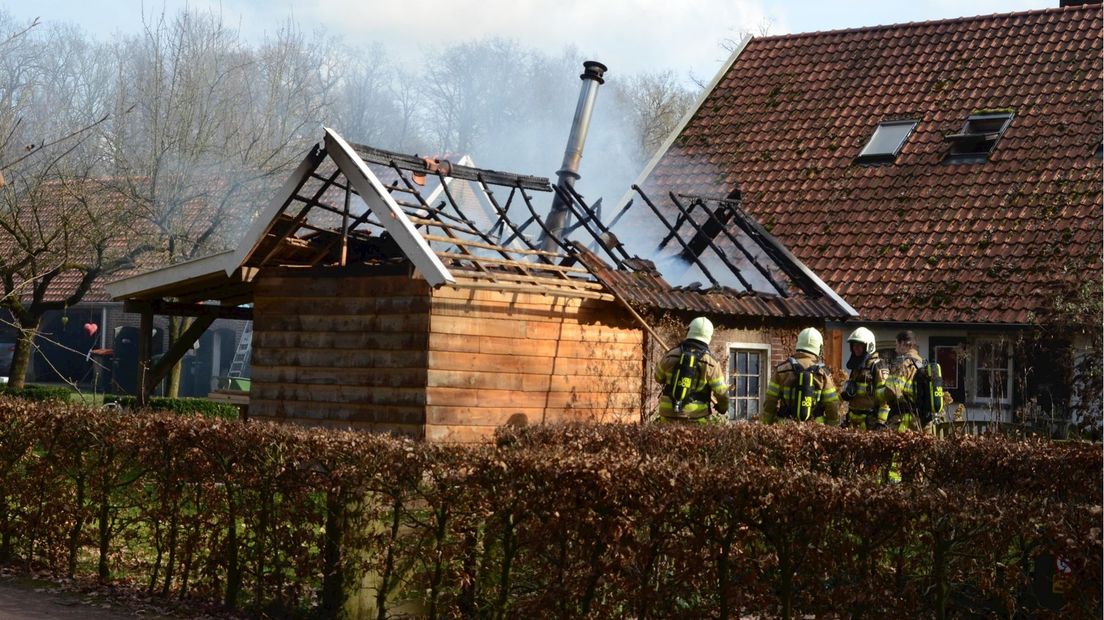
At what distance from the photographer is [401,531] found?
25.0 ft

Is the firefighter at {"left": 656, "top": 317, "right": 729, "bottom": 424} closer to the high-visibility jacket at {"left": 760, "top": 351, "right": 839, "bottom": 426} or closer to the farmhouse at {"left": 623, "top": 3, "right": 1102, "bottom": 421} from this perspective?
the high-visibility jacket at {"left": 760, "top": 351, "right": 839, "bottom": 426}

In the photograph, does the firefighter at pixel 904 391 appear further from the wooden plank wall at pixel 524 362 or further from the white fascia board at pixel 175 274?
the white fascia board at pixel 175 274

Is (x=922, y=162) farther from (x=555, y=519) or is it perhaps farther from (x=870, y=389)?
(x=555, y=519)

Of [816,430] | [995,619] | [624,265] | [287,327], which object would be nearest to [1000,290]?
[624,265]

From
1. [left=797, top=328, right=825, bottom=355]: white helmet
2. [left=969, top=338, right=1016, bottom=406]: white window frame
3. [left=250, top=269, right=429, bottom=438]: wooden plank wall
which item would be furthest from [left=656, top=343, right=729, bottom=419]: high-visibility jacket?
[left=969, top=338, right=1016, bottom=406]: white window frame

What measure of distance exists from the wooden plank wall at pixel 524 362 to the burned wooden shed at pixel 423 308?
2cm

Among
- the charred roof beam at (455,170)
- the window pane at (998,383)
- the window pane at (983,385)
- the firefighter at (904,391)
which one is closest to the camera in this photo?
the firefighter at (904,391)

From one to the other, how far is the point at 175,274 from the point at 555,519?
31.5 feet

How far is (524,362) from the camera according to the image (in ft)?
47.0

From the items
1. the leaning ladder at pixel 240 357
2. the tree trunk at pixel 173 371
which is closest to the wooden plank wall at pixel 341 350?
the tree trunk at pixel 173 371

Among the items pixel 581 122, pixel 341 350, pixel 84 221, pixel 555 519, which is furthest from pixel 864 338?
pixel 84 221

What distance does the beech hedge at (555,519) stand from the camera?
20.3 ft

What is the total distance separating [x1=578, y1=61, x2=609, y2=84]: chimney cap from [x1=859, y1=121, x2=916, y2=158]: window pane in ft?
14.8

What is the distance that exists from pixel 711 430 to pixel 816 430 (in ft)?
2.85
